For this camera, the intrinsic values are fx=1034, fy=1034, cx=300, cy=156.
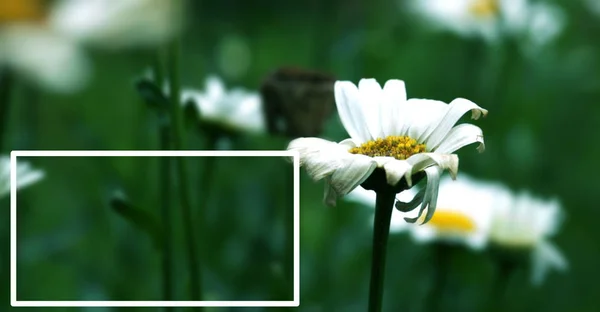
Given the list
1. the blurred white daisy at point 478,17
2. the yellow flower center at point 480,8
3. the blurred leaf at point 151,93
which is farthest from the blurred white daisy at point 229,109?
the yellow flower center at point 480,8

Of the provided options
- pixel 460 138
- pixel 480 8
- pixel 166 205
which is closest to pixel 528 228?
pixel 166 205

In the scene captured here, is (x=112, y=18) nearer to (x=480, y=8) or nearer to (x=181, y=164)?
(x=181, y=164)

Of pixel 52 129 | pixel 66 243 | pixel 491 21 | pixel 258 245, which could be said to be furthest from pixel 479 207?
pixel 52 129

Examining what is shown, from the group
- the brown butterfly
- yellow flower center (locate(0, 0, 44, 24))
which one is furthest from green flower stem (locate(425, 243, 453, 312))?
yellow flower center (locate(0, 0, 44, 24))

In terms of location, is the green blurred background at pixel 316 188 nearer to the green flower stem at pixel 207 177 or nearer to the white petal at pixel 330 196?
the green flower stem at pixel 207 177

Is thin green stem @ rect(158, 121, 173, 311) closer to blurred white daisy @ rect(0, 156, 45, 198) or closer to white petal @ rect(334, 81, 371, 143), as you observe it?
blurred white daisy @ rect(0, 156, 45, 198)
